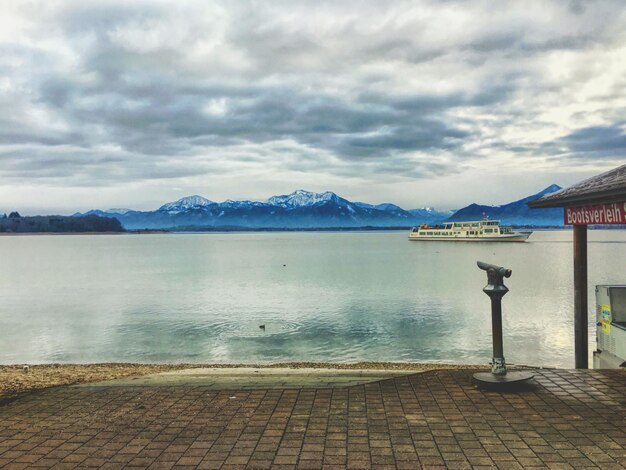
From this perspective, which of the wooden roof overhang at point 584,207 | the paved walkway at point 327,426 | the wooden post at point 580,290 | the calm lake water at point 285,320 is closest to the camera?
the paved walkway at point 327,426

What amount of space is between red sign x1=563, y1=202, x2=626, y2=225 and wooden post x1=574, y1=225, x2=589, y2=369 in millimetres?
525

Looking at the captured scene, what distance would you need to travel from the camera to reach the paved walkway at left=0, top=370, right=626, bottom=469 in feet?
15.3

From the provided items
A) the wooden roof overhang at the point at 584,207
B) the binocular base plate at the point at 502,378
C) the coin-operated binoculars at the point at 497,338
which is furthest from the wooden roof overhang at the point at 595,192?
the binocular base plate at the point at 502,378

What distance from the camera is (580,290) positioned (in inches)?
392

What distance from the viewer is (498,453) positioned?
4691 millimetres

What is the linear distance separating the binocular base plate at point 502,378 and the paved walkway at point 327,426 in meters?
0.16

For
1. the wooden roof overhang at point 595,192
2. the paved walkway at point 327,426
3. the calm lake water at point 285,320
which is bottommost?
the calm lake water at point 285,320

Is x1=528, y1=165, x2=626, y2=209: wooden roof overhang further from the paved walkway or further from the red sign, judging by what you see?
the paved walkway

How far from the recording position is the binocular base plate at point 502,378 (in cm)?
673

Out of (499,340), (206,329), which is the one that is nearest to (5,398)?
(499,340)

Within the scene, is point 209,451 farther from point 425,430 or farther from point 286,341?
point 286,341

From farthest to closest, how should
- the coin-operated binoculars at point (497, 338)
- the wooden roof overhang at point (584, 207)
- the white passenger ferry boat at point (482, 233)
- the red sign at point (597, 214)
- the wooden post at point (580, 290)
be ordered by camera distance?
the white passenger ferry boat at point (482, 233) → the wooden post at point (580, 290) → the red sign at point (597, 214) → the wooden roof overhang at point (584, 207) → the coin-operated binoculars at point (497, 338)

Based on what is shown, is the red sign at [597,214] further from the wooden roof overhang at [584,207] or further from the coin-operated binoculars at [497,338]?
the coin-operated binoculars at [497,338]

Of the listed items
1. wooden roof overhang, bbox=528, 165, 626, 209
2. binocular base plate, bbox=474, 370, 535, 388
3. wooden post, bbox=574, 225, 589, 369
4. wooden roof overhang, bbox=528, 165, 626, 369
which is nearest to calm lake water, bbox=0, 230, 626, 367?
wooden post, bbox=574, 225, 589, 369
